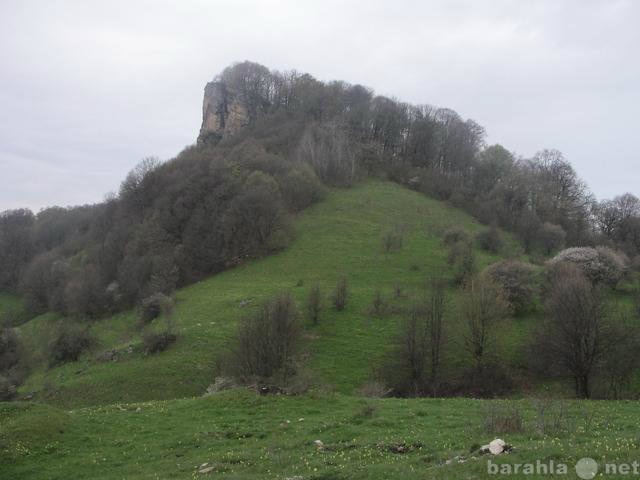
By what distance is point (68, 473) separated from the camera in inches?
678

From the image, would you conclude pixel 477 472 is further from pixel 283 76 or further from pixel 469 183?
pixel 283 76

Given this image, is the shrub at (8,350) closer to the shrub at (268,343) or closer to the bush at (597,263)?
the shrub at (268,343)

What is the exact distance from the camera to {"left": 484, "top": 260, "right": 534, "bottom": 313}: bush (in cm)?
4828

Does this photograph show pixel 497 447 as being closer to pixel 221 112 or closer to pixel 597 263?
pixel 597 263

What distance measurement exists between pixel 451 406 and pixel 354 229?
52.3m

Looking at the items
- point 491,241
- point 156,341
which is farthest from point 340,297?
point 491,241

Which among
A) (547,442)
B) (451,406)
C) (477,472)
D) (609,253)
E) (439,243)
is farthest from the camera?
(439,243)

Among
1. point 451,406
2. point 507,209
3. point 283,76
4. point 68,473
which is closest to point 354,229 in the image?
point 507,209

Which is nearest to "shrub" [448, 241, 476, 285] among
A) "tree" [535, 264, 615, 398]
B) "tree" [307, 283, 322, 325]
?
"tree" [307, 283, 322, 325]

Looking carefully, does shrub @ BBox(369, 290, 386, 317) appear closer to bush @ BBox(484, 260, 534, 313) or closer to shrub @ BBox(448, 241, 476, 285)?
shrub @ BBox(448, 241, 476, 285)

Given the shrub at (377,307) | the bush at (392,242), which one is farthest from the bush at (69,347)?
the bush at (392,242)

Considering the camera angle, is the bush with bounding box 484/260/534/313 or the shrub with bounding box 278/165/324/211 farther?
the shrub with bounding box 278/165/324/211

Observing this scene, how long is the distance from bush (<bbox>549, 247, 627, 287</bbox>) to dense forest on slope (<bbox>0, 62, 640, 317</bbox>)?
19549 millimetres

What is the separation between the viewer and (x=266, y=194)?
73.2 m
